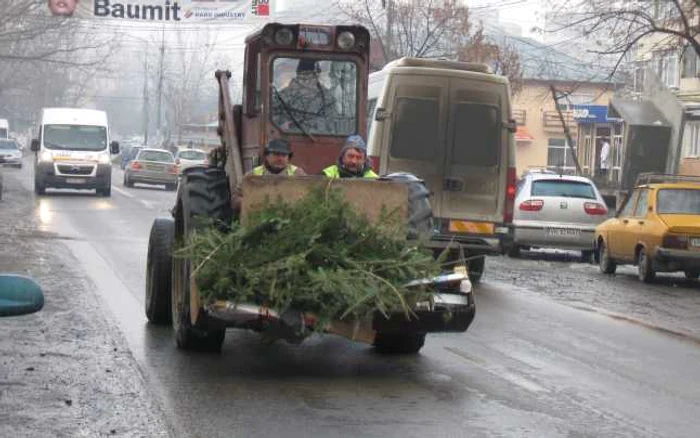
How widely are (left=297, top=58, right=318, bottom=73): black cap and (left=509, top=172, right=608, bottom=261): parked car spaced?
41.7 ft

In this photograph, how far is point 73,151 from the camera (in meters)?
40.4

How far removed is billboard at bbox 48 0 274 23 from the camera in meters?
39.8

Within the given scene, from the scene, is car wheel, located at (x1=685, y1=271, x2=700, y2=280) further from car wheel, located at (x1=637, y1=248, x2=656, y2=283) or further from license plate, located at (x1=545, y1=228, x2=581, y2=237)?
license plate, located at (x1=545, y1=228, x2=581, y2=237)

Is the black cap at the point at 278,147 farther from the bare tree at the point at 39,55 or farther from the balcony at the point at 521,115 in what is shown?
the balcony at the point at 521,115

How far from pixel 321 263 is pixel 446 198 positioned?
361 inches

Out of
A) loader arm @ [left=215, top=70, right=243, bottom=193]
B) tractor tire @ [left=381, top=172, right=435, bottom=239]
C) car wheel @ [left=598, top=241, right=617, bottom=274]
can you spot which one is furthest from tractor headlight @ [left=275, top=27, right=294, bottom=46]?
car wheel @ [left=598, top=241, right=617, bottom=274]

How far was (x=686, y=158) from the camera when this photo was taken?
50000 mm

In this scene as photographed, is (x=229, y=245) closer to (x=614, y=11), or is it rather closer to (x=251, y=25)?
(x=614, y=11)

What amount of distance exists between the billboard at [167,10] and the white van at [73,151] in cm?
339

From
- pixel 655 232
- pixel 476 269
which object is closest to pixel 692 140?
pixel 655 232

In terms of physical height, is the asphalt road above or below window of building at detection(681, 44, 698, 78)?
below

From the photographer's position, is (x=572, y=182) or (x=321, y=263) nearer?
(x=321, y=263)

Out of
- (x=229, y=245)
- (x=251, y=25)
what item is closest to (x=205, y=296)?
(x=229, y=245)

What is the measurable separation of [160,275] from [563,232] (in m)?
13.1
